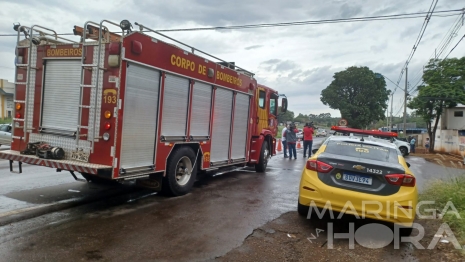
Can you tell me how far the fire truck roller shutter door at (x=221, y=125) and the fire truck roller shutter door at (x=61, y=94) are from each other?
124 inches

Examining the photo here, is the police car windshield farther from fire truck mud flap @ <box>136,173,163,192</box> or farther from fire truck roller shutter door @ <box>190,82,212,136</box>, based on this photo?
fire truck mud flap @ <box>136,173,163,192</box>

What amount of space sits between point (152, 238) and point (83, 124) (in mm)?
2272

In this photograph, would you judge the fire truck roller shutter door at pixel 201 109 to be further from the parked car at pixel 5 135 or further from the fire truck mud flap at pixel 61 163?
the parked car at pixel 5 135

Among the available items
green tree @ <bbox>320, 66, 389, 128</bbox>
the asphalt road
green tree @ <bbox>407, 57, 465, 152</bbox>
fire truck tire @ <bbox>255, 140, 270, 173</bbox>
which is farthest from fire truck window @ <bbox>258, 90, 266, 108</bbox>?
green tree @ <bbox>320, 66, 389, 128</bbox>

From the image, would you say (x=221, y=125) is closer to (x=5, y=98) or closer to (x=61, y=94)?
(x=61, y=94)

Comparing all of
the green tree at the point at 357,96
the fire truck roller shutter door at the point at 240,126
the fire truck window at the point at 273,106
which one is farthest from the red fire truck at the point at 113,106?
the green tree at the point at 357,96

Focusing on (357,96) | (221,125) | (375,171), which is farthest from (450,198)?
(357,96)

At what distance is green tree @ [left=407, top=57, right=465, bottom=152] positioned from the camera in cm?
2791

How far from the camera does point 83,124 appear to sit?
5754 millimetres

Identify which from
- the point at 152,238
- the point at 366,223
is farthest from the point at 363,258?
the point at 152,238

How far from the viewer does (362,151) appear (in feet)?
19.4

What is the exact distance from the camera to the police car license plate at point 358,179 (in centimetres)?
521

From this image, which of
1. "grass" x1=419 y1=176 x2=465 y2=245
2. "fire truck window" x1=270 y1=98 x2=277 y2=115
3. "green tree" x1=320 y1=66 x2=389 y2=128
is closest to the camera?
"grass" x1=419 y1=176 x2=465 y2=245

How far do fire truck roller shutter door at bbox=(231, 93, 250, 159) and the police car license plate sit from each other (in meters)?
4.38
